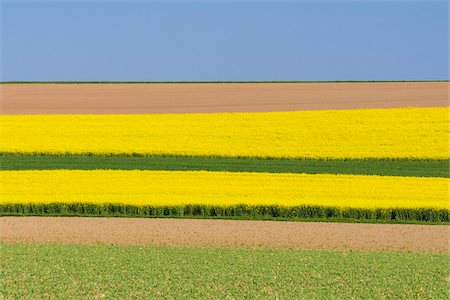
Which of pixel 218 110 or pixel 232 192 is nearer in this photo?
pixel 232 192

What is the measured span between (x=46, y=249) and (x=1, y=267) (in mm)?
1728

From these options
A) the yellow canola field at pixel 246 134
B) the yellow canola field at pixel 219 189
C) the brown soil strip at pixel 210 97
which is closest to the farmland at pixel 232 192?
the yellow canola field at pixel 219 189

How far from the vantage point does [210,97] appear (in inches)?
1924

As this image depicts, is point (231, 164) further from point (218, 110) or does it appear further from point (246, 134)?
point (218, 110)

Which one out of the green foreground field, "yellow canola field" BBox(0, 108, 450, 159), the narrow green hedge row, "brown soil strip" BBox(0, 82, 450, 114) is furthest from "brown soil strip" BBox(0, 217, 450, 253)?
"brown soil strip" BBox(0, 82, 450, 114)

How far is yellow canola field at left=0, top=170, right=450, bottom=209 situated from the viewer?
20.3m

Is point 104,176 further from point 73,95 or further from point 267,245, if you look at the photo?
point 73,95

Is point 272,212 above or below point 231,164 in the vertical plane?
below

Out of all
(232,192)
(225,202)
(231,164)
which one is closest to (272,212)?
(225,202)

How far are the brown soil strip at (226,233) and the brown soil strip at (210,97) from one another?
21.6 metres

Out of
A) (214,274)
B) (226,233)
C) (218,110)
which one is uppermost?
(218,110)

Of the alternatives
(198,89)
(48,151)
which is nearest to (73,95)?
(198,89)

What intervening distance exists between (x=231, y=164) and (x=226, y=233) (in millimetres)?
9219

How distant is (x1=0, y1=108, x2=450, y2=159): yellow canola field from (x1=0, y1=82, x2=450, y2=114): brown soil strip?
514 centimetres
